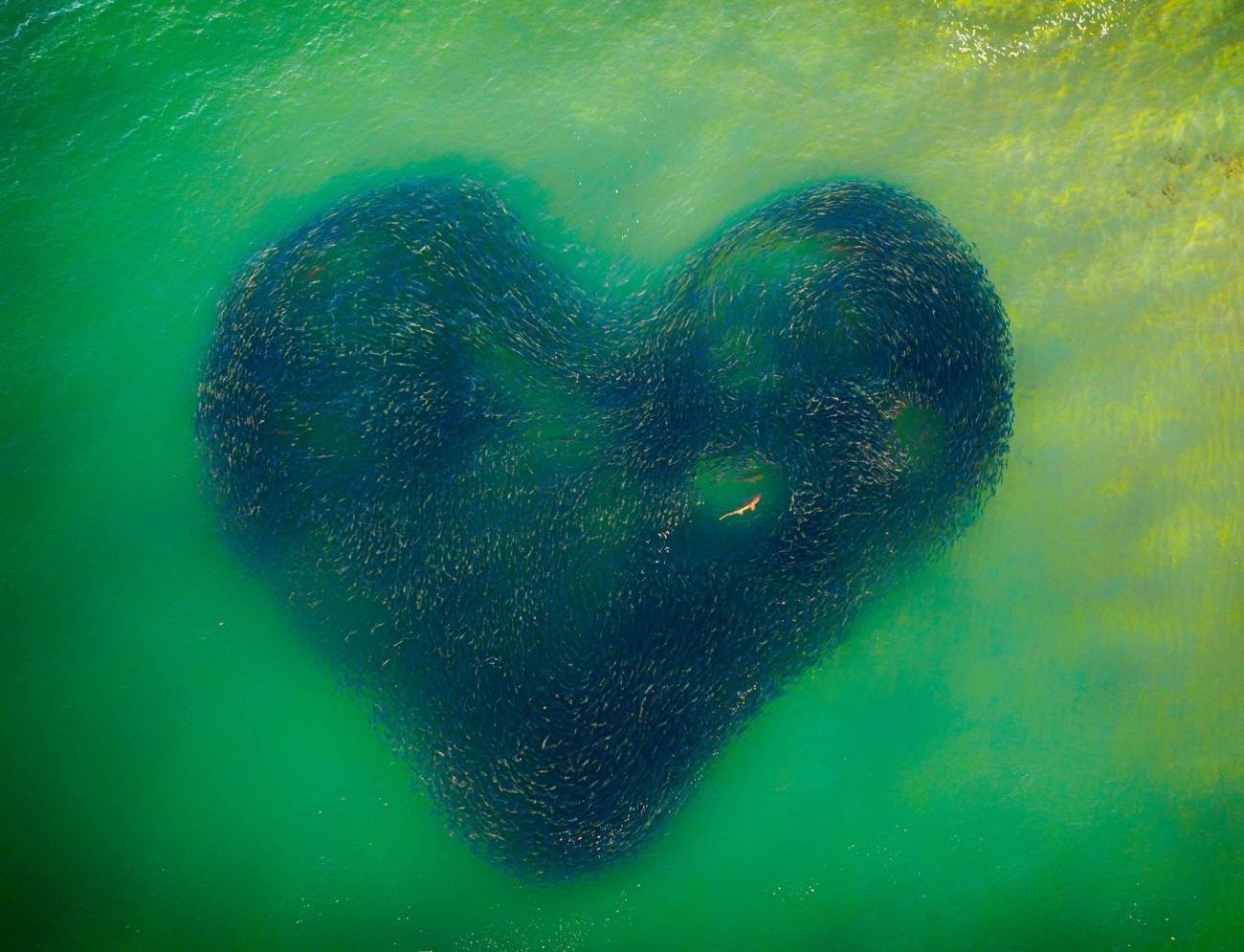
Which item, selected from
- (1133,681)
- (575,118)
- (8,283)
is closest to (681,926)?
(1133,681)

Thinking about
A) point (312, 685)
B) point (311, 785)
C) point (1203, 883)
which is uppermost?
point (312, 685)

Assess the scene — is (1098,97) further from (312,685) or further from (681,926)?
(312,685)

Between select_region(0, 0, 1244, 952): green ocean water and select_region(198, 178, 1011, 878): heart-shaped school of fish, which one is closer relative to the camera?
select_region(198, 178, 1011, 878): heart-shaped school of fish

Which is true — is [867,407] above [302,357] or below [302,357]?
below

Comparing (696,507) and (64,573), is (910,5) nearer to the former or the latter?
(696,507)

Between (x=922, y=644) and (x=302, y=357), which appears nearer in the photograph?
(x=302, y=357)
